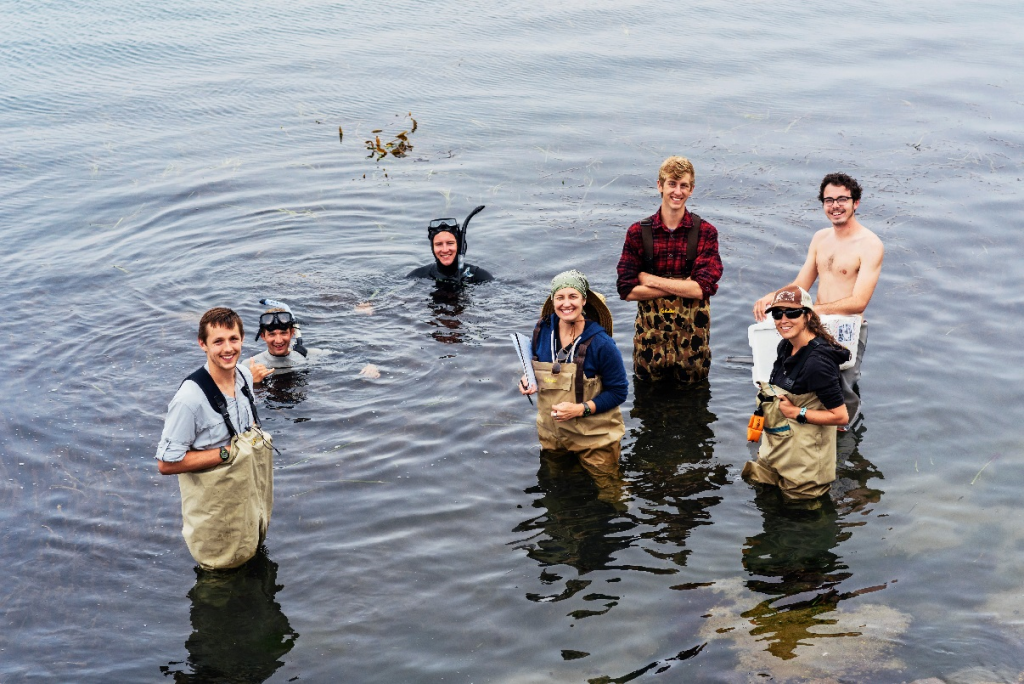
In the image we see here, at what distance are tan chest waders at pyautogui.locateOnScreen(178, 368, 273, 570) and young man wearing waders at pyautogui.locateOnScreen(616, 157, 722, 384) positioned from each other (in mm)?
3791

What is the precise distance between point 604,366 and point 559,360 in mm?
364

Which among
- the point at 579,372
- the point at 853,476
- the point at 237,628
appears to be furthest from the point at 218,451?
the point at 853,476

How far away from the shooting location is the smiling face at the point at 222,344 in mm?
6414

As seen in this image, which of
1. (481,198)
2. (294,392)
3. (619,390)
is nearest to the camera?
(619,390)

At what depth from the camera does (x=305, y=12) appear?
2950 cm

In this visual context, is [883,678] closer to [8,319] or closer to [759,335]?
[759,335]

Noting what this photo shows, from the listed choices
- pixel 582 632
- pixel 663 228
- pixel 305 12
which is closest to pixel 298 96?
pixel 305 12

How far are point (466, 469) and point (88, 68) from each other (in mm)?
20377

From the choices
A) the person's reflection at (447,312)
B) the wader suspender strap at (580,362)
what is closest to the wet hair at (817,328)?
the wader suspender strap at (580,362)

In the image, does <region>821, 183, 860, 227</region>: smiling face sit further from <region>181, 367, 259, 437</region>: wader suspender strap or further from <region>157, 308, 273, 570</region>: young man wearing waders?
<region>181, 367, 259, 437</region>: wader suspender strap

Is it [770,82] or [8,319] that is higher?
[770,82]

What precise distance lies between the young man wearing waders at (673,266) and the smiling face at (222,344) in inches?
147

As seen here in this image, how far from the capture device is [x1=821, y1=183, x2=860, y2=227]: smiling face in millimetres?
8070

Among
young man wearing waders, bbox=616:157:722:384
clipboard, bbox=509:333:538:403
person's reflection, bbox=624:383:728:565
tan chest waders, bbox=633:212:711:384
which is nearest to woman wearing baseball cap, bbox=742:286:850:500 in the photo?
person's reflection, bbox=624:383:728:565
